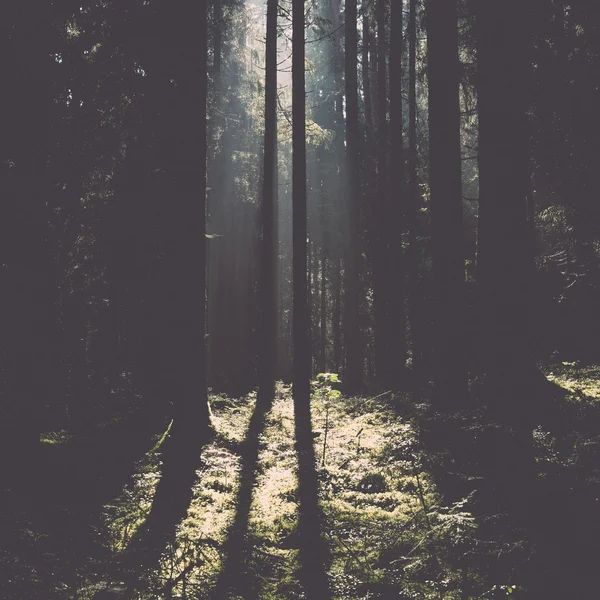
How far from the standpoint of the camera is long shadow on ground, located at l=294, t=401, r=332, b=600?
13.8 ft

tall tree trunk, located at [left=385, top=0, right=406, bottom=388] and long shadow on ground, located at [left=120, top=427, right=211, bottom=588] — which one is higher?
tall tree trunk, located at [left=385, top=0, right=406, bottom=388]

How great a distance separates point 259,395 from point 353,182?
7.85m

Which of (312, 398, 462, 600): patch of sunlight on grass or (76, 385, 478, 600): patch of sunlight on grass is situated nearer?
(76, 385, 478, 600): patch of sunlight on grass

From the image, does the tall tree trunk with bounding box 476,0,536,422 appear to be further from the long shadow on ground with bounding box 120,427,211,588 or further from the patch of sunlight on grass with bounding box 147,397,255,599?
the long shadow on ground with bounding box 120,427,211,588

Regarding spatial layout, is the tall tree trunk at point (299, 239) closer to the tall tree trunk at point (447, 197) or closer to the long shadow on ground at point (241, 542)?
the long shadow on ground at point (241, 542)

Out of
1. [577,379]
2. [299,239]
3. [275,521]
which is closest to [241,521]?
[275,521]

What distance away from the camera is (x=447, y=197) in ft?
30.5

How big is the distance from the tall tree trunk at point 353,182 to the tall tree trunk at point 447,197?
7697 millimetres

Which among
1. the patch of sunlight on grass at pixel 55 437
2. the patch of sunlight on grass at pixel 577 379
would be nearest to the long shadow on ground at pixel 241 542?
the patch of sunlight on grass at pixel 55 437

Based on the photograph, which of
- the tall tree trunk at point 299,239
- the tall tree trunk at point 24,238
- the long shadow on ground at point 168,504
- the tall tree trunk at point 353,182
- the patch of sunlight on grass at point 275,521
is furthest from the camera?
the tall tree trunk at point 353,182

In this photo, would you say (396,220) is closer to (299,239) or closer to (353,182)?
(353,182)

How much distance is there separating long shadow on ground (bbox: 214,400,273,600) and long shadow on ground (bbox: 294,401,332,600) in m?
0.46

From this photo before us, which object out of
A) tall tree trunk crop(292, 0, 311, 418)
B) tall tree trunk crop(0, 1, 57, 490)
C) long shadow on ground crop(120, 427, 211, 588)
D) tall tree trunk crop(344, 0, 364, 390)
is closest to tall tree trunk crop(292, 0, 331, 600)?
tall tree trunk crop(292, 0, 311, 418)

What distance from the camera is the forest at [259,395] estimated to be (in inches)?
167
